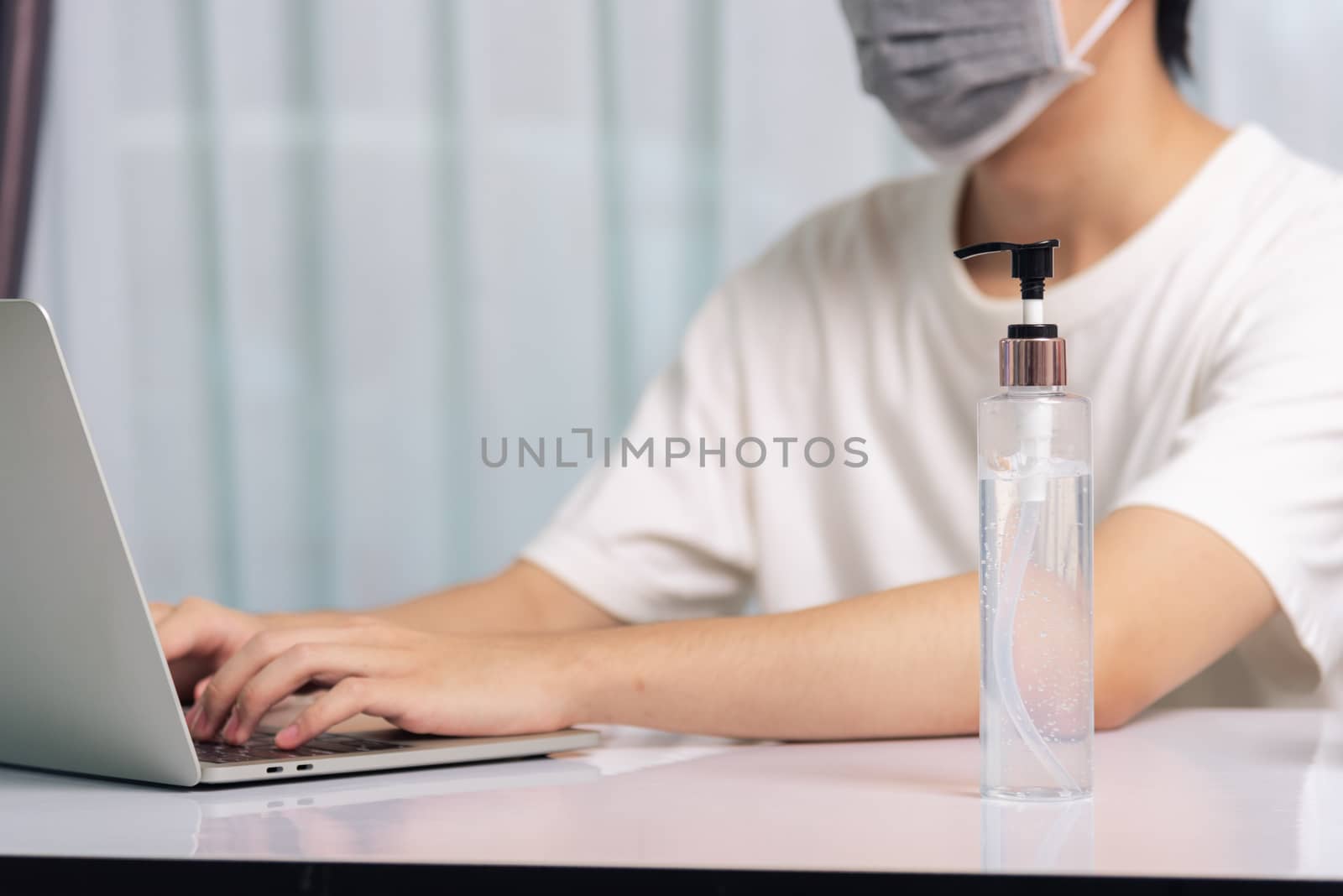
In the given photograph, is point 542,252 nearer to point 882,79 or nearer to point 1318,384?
point 882,79

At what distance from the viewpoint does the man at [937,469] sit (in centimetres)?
76

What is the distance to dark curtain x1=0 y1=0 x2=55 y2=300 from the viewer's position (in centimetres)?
189

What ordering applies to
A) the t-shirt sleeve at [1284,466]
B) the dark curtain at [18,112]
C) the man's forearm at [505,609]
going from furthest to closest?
1. the dark curtain at [18,112]
2. the man's forearm at [505,609]
3. the t-shirt sleeve at [1284,466]

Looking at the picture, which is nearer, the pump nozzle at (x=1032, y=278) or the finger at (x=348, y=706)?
the pump nozzle at (x=1032, y=278)

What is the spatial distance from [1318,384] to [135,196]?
1.74 metres

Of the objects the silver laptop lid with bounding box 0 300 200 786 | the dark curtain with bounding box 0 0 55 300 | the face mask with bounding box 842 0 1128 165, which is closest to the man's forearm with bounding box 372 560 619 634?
the silver laptop lid with bounding box 0 300 200 786

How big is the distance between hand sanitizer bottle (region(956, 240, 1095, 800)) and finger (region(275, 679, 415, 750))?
303mm

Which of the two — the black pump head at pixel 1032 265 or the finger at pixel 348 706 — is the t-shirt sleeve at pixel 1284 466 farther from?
the finger at pixel 348 706

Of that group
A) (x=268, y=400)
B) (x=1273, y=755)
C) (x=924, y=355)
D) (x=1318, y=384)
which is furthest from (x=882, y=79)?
(x=268, y=400)

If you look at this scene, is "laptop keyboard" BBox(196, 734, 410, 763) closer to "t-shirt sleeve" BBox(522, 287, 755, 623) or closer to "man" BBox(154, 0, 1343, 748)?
"man" BBox(154, 0, 1343, 748)

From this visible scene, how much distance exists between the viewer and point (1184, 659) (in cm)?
82

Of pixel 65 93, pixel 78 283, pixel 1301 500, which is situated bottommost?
pixel 1301 500

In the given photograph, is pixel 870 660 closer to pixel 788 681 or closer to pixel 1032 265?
pixel 788 681

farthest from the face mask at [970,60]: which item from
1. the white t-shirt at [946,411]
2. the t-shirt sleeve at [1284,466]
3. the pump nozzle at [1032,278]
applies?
the pump nozzle at [1032,278]
